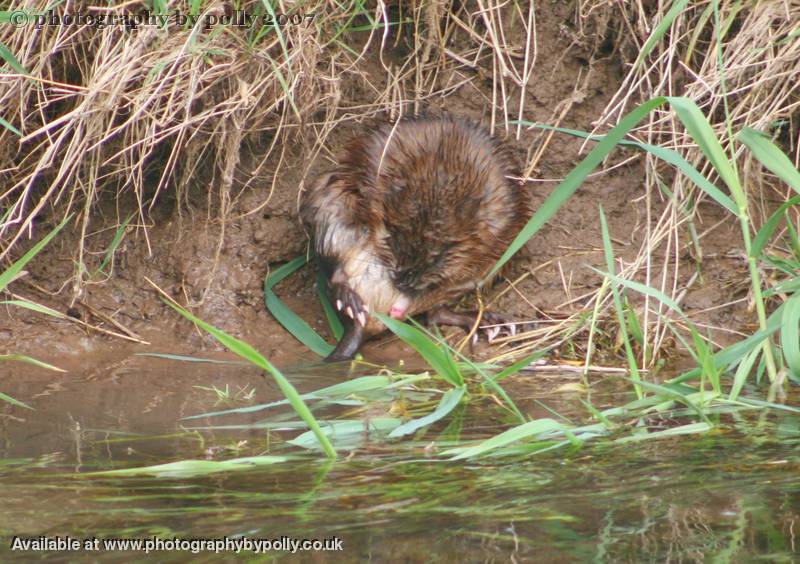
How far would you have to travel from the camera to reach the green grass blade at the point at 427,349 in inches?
94.0

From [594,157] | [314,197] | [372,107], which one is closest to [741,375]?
[594,157]

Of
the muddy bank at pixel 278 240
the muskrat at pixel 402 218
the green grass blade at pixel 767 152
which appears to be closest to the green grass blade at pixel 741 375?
the green grass blade at pixel 767 152

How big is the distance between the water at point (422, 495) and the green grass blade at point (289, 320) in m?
0.99

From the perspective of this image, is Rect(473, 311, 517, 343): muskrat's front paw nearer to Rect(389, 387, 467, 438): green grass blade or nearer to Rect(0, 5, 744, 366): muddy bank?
Rect(0, 5, 744, 366): muddy bank

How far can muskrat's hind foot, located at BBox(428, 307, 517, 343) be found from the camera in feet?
12.4

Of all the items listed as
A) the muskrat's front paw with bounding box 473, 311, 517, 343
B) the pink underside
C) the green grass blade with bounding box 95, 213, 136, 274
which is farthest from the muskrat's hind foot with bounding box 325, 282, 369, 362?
the green grass blade with bounding box 95, 213, 136, 274

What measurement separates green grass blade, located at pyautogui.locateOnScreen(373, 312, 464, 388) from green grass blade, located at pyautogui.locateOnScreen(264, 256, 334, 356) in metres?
1.24

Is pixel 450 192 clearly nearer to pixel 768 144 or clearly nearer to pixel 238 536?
pixel 768 144

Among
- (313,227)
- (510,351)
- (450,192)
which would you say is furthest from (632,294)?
(313,227)

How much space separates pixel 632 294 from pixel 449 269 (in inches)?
25.5

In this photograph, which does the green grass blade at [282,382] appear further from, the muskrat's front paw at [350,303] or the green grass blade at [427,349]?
the muskrat's front paw at [350,303]

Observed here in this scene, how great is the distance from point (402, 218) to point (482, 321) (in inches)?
19.6

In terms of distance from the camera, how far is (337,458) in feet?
7.48

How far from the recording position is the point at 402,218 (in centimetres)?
362
